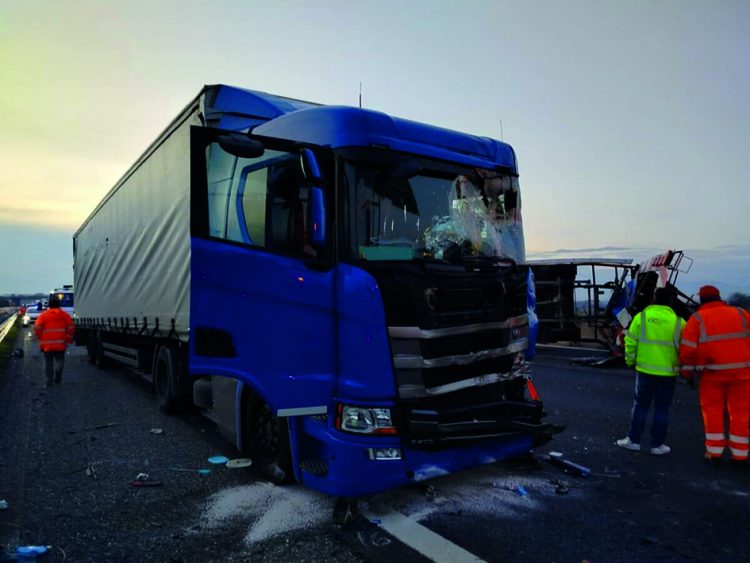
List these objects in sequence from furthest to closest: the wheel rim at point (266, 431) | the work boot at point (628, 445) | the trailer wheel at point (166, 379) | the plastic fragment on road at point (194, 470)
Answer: the trailer wheel at point (166, 379), the work boot at point (628, 445), the plastic fragment on road at point (194, 470), the wheel rim at point (266, 431)

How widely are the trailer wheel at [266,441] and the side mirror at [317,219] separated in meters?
1.55

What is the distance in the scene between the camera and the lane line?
3263 mm

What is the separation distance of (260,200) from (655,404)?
4.52 m

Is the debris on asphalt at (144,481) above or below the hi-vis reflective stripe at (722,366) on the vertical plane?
below

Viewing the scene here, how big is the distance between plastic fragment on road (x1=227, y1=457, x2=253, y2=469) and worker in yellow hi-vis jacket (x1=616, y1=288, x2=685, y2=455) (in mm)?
3915

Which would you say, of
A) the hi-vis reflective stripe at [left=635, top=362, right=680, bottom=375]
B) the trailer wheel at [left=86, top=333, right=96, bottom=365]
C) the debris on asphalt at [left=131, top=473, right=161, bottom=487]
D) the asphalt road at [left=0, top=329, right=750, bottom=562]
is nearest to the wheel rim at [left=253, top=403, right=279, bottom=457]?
the asphalt road at [left=0, top=329, right=750, bottom=562]

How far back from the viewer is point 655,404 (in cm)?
560

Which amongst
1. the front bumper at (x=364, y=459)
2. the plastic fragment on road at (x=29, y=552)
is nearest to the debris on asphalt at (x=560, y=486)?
the front bumper at (x=364, y=459)

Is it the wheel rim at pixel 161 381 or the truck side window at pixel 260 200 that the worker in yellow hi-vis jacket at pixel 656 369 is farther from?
the wheel rim at pixel 161 381

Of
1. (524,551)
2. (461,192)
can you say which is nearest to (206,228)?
(461,192)

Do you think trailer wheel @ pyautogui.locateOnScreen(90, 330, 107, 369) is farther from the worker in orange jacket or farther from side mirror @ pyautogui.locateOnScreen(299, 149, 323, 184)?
side mirror @ pyautogui.locateOnScreen(299, 149, 323, 184)

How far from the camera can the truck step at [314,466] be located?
11.9 feet

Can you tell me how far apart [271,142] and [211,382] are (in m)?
2.62

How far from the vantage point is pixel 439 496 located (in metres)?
4.29
